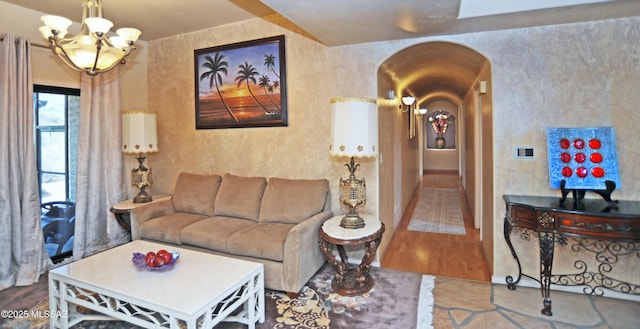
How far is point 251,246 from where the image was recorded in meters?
2.77

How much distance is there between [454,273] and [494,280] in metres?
0.36

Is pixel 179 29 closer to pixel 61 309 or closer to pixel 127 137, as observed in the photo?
pixel 127 137

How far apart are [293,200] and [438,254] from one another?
1810 mm

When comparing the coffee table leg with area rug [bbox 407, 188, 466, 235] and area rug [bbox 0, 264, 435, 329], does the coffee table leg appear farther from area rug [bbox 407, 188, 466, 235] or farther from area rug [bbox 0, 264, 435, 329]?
area rug [bbox 407, 188, 466, 235]

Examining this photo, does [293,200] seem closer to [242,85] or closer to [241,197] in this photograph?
[241,197]

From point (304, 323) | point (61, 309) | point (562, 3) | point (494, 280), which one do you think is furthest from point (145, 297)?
point (562, 3)

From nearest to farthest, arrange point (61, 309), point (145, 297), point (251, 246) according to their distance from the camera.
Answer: point (145, 297) → point (61, 309) → point (251, 246)

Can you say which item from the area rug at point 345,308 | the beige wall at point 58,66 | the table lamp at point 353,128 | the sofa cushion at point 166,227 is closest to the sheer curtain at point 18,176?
the beige wall at point 58,66

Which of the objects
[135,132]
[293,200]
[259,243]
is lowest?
[259,243]

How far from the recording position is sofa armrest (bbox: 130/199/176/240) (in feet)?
11.1

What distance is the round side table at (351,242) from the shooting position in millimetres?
2635

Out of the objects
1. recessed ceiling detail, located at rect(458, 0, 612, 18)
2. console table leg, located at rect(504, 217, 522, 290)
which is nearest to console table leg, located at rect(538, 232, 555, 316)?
console table leg, located at rect(504, 217, 522, 290)

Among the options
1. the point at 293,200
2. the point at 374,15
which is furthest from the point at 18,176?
the point at 374,15

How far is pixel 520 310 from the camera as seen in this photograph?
246cm
